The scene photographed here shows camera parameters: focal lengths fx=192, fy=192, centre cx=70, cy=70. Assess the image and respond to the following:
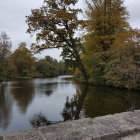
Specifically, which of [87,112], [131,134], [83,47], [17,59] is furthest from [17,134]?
[17,59]

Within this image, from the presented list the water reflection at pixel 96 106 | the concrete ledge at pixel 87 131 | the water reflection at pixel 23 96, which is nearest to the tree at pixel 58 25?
the water reflection at pixel 23 96

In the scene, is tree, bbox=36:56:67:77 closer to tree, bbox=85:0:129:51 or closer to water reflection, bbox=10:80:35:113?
tree, bbox=85:0:129:51

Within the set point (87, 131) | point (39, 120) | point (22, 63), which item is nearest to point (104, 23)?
point (39, 120)

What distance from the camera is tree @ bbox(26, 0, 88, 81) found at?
1677cm

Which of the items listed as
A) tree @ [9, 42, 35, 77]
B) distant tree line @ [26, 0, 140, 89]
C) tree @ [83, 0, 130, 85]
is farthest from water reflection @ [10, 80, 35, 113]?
tree @ [9, 42, 35, 77]

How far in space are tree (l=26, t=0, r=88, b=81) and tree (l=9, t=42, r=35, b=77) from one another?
2888 centimetres

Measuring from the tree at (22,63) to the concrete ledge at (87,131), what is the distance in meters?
44.6

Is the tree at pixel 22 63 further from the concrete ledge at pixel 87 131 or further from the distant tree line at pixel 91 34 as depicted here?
the concrete ledge at pixel 87 131

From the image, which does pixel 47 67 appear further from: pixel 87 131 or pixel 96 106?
pixel 87 131

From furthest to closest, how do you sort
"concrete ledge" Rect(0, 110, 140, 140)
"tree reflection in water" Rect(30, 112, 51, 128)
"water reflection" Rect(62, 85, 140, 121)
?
"water reflection" Rect(62, 85, 140, 121), "tree reflection in water" Rect(30, 112, 51, 128), "concrete ledge" Rect(0, 110, 140, 140)

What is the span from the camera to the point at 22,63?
46719mm

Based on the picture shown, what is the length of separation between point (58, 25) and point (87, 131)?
1633 centimetres

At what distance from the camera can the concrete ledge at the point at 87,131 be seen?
1.57 metres

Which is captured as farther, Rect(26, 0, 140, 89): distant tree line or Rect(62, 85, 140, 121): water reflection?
Rect(26, 0, 140, 89): distant tree line
